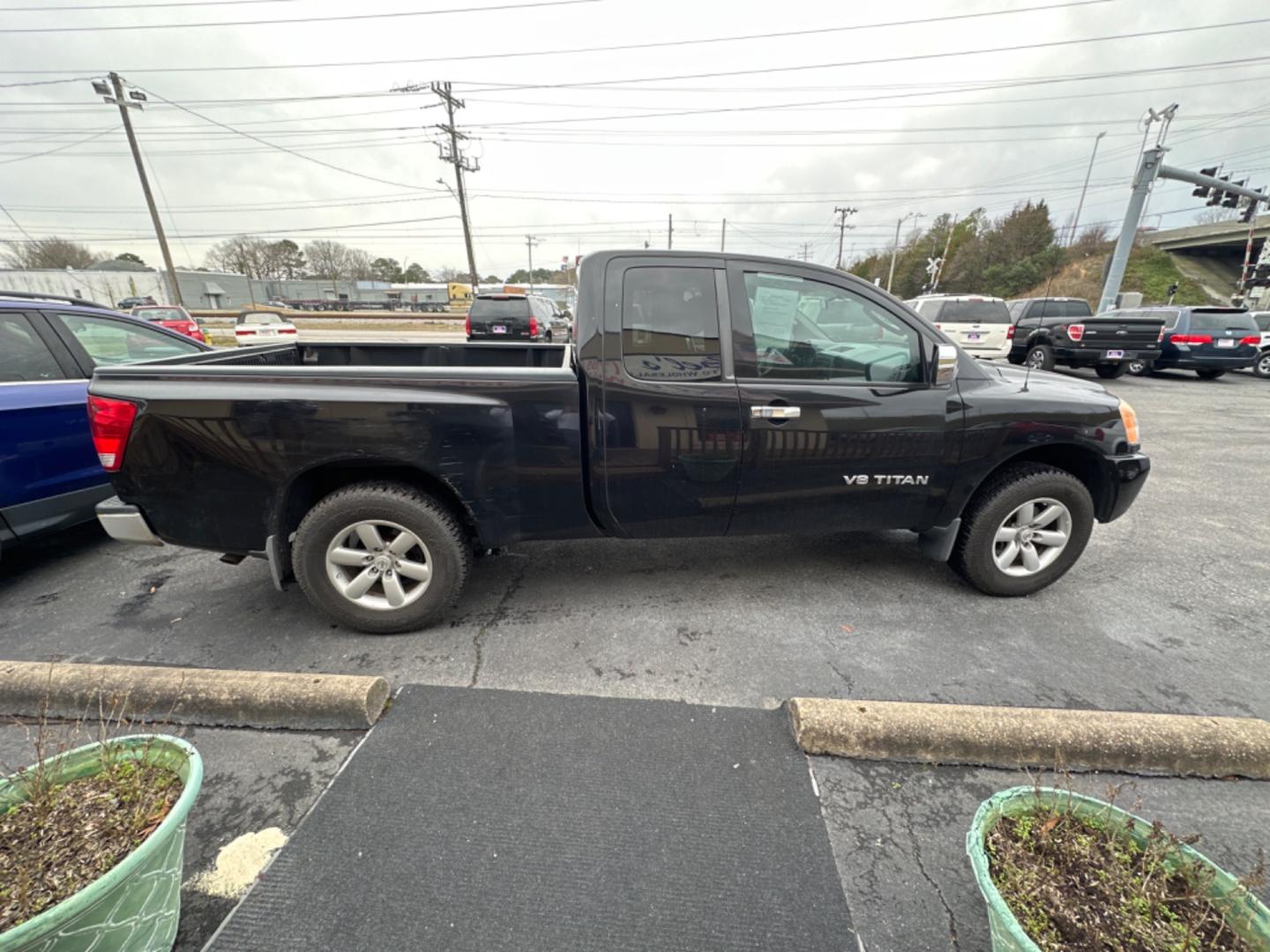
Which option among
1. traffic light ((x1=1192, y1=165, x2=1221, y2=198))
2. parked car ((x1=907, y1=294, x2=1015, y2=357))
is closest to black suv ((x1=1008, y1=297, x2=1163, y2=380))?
parked car ((x1=907, y1=294, x2=1015, y2=357))

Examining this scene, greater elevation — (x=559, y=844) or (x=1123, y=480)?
(x=1123, y=480)

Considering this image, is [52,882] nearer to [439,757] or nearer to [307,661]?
[439,757]

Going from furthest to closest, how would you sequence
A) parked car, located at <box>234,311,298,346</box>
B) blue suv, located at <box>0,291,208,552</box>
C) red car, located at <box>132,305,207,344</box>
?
parked car, located at <box>234,311,298,346</box>
red car, located at <box>132,305,207,344</box>
blue suv, located at <box>0,291,208,552</box>

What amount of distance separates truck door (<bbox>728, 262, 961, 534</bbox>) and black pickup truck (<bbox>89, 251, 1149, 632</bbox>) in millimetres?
11

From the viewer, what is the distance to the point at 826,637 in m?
2.94

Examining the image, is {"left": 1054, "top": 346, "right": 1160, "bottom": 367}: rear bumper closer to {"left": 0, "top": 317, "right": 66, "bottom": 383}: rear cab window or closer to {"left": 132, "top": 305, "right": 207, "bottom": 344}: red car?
{"left": 0, "top": 317, "right": 66, "bottom": 383}: rear cab window

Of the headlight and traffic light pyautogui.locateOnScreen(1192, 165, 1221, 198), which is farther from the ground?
traffic light pyautogui.locateOnScreen(1192, 165, 1221, 198)

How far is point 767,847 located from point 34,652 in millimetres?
3644

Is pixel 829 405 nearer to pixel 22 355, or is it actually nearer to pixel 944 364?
pixel 944 364

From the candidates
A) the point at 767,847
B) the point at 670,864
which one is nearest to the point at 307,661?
the point at 670,864

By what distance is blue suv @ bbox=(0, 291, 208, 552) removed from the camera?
3.21m

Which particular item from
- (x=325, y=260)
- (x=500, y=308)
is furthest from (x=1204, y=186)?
(x=325, y=260)

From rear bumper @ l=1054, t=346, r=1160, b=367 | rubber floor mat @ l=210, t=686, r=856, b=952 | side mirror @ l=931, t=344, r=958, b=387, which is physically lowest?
rubber floor mat @ l=210, t=686, r=856, b=952

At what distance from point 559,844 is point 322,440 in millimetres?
1985
